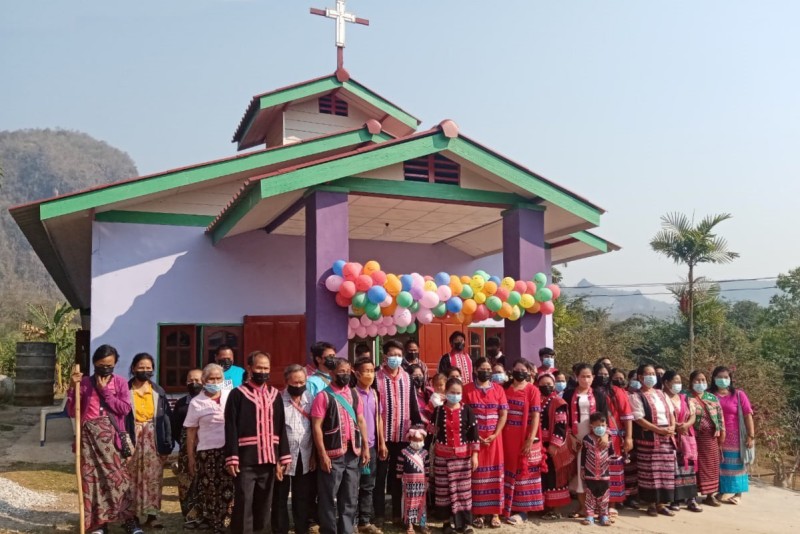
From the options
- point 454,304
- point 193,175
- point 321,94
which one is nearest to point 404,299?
point 454,304

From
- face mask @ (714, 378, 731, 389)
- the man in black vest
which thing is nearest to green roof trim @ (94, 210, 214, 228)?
the man in black vest

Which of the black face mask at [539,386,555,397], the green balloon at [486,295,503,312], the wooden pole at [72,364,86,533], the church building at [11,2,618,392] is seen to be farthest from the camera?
the green balloon at [486,295,503,312]

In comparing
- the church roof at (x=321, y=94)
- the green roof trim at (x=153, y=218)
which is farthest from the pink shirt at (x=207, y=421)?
the church roof at (x=321, y=94)

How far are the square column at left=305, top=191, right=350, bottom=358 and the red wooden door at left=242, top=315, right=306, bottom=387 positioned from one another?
2.21 m

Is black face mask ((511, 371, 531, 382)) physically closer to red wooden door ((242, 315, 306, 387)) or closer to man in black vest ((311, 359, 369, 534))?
man in black vest ((311, 359, 369, 534))

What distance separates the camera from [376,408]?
6.18 metres

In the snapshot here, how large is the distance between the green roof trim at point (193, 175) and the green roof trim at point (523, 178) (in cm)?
259

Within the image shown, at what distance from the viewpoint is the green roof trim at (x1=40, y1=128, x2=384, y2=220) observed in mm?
9250

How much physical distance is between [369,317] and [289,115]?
6.11m

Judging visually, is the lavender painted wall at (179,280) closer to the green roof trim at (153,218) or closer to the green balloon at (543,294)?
the green roof trim at (153,218)

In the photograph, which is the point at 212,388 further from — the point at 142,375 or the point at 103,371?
the point at 103,371

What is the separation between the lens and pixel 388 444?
6422 mm

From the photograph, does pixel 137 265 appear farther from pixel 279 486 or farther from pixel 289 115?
pixel 279 486

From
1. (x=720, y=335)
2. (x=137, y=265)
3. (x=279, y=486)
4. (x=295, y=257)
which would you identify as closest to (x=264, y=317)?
(x=295, y=257)
